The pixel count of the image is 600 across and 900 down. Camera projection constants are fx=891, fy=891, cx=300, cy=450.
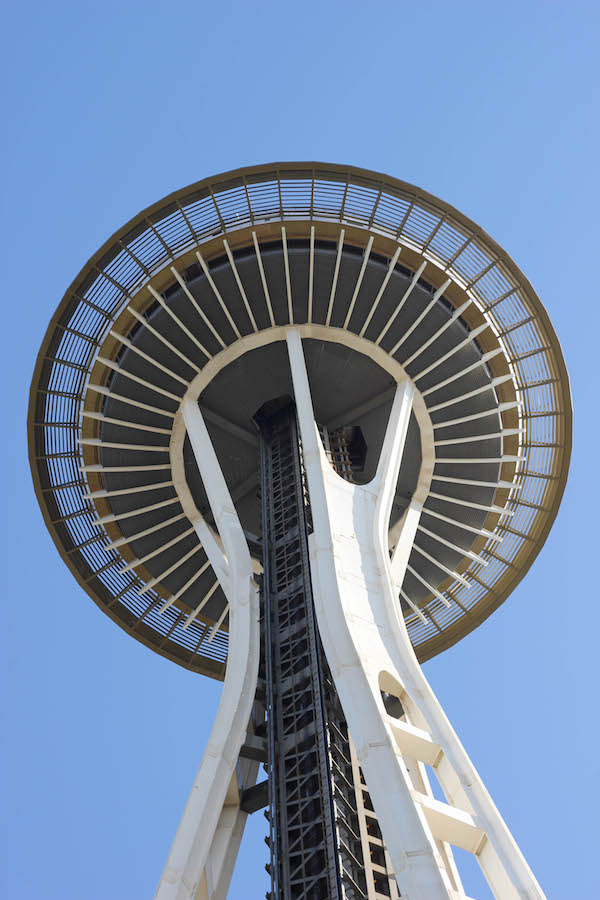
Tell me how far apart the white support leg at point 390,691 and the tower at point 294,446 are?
83 mm

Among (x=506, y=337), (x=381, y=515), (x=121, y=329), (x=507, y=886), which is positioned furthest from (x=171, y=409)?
(x=507, y=886)

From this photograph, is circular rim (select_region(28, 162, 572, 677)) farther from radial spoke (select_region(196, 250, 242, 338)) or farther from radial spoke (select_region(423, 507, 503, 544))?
radial spoke (select_region(423, 507, 503, 544))

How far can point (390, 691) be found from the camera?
16734 millimetres

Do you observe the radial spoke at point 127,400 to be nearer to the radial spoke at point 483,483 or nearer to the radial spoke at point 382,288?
the radial spoke at point 382,288

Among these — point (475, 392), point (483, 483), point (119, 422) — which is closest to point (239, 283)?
point (119, 422)

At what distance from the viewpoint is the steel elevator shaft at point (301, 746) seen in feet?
48.4

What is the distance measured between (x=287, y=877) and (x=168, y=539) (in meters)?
12.7

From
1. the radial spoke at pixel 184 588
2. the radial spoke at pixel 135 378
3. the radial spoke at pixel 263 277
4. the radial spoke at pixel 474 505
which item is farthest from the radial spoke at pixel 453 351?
the radial spoke at pixel 184 588

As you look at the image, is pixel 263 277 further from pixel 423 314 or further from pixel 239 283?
pixel 423 314

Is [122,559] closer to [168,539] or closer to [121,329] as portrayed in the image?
[168,539]

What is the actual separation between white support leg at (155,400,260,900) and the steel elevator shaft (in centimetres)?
59

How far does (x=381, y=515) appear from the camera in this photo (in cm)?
2036

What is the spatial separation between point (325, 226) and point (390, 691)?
11.8m

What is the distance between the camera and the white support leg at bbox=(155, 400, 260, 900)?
1543cm
